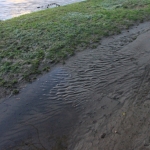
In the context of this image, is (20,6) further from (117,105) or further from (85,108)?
(117,105)

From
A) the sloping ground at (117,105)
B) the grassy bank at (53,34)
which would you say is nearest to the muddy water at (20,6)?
the grassy bank at (53,34)

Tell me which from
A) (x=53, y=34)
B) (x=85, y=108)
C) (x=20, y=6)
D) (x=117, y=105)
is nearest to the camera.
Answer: (x=117, y=105)

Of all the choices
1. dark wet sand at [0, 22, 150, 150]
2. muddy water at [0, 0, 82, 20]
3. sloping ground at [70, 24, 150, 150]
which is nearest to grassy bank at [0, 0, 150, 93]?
dark wet sand at [0, 22, 150, 150]

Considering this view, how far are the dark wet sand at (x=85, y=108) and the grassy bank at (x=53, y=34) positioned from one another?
32.2 inches

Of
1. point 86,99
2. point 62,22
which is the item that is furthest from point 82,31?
point 86,99

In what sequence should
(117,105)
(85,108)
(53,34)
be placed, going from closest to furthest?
(117,105)
(85,108)
(53,34)

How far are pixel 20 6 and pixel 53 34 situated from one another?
12.2 meters

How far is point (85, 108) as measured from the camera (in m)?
6.52

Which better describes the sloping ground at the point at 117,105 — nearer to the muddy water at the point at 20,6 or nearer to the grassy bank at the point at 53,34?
the grassy bank at the point at 53,34

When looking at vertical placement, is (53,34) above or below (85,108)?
above

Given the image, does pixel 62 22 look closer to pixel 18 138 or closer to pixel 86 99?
pixel 86 99

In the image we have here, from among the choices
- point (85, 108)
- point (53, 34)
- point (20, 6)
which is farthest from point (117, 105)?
point (20, 6)

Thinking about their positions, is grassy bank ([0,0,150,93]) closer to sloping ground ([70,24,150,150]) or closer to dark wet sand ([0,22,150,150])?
dark wet sand ([0,22,150,150])

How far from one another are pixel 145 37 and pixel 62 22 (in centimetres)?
502
